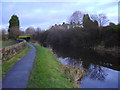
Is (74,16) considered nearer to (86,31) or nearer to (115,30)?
(86,31)

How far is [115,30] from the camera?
31.8 metres

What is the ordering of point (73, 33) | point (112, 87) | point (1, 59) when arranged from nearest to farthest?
1. point (112, 87)
2. point (1, 59)
3. point (73, 33)

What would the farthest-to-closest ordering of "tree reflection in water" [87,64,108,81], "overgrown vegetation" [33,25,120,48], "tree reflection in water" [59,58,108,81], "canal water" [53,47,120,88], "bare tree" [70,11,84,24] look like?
"bare tree" [70,11,84,24], "overgrown vegetation" [33,25,120,48], "tree reflection in water" [59,58,108,81], "tree reflection in water" [87,64,108,81], "canal water" [53,47,120,88]

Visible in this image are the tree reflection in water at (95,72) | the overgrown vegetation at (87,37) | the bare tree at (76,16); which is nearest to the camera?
the tree reflection in water at (95,72)

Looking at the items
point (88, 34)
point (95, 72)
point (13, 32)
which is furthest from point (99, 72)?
point (13, 32)

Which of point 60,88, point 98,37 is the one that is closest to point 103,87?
point 60,88

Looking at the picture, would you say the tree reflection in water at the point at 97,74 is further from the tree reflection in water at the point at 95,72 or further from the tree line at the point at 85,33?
the tree line at the point at 85,33

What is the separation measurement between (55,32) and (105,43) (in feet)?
79.9

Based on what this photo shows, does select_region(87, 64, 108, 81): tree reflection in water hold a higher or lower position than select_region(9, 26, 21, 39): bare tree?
lower

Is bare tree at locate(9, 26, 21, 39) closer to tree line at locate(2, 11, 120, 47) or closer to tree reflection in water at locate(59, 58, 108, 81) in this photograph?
tree line at locate(2, 11, 120, 47)

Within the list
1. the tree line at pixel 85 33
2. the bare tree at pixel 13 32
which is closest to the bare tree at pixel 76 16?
the tree line at pixel 85 33

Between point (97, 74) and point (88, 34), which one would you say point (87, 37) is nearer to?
point (88, 34)

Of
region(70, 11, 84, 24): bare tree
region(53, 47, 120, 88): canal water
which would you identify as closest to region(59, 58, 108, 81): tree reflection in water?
region(53, 47, 120, 88): canal water

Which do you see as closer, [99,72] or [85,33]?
[99,72]
